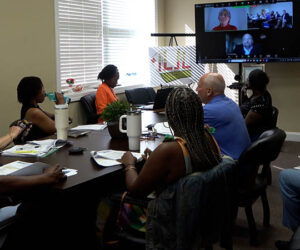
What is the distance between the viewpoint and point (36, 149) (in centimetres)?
242

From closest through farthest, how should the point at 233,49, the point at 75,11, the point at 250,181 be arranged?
the point at 250,181, the point at 75,11, the point at 233,49

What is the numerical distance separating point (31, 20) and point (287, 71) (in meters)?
3.63

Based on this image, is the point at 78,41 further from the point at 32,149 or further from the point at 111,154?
the point at 111,154

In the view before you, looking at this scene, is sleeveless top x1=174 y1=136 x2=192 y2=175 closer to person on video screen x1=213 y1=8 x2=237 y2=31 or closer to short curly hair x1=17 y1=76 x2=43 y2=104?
short curly hair x1=17 y1=76 x2=43 y2=104

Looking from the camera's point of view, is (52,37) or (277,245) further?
(52,37)

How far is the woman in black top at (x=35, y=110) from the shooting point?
3.02 m

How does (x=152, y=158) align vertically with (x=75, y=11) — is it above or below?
below

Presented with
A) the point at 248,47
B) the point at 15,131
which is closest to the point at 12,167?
the point at 15,131

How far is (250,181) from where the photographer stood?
257 centimetres

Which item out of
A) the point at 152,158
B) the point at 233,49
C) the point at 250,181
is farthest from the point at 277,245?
the point at 233,49

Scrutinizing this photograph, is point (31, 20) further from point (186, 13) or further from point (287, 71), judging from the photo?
point (287, 71)

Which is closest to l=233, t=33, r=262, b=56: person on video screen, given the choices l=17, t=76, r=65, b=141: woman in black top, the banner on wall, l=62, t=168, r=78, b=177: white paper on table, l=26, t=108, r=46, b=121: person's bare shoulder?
the banner on wall

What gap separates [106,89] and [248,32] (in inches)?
85.8

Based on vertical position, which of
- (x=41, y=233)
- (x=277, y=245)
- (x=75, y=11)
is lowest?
(x=277, y=245)
